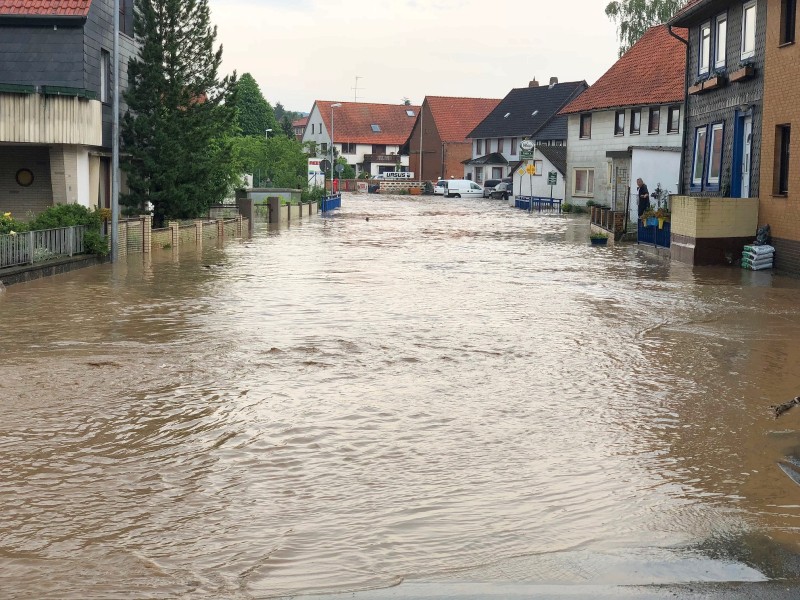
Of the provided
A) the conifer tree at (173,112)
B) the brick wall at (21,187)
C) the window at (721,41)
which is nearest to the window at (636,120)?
the window at (721,41)

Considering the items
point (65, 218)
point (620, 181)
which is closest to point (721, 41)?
point (65, 218)

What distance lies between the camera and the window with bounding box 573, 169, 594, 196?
6169 cm

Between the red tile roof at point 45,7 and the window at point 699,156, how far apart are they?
1692 centimetres

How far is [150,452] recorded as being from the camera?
8531 mm

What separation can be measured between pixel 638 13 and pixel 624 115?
13.5 m

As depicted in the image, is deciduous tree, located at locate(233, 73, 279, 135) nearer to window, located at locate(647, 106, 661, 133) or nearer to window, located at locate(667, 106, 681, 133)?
window, located at locate(647, 106, 661, 133)

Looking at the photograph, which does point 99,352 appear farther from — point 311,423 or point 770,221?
point 770,221

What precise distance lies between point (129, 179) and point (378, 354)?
63.9 feet

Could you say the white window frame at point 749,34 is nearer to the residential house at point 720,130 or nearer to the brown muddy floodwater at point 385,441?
the residential house at point 720,130

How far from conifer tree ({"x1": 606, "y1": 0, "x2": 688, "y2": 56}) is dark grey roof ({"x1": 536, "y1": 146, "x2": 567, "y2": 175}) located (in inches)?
295

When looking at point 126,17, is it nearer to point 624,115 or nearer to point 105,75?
point 105,75

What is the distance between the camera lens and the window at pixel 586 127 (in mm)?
60219

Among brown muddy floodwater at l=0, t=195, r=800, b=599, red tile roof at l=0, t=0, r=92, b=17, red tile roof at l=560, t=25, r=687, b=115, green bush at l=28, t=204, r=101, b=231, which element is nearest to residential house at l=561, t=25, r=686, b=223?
red tile roof at l=560, t=25, r=687, b=115

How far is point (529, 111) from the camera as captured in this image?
297ft
